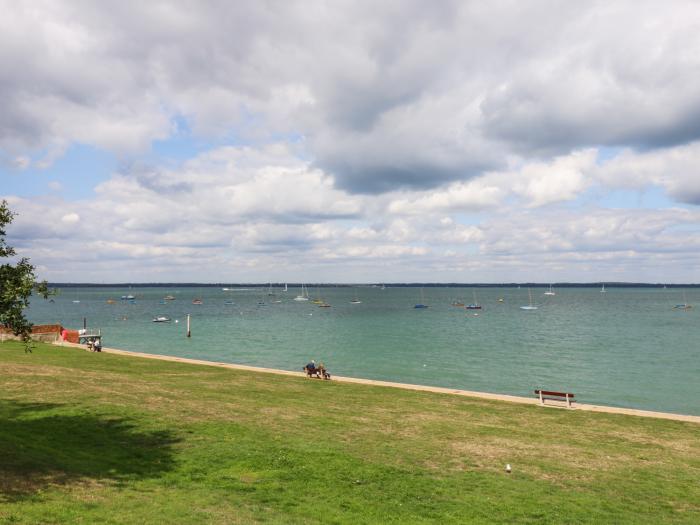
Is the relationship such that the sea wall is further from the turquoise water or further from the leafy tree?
the leafy tree

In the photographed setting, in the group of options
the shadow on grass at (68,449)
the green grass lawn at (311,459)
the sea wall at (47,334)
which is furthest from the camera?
the sea wall at (47,334)

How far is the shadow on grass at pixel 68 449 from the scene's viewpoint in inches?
554

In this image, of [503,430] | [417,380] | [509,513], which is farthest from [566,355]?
[509,513]

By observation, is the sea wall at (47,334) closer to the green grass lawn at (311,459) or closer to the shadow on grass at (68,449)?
the green grass lawn at (311,459)

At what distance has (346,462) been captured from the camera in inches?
703

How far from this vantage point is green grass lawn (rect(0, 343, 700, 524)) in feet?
44.9

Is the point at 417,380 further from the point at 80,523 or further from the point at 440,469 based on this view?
the point at 80,523

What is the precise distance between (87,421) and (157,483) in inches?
279

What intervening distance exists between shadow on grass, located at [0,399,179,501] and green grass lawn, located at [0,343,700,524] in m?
0.07

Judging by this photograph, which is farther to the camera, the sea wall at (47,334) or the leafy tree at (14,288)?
the sea wall at (47,334)

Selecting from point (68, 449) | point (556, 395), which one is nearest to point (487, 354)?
point (556, 395)

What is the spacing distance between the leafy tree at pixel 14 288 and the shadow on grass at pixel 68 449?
3.98 meters

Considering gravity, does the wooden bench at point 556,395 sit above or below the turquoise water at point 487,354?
above

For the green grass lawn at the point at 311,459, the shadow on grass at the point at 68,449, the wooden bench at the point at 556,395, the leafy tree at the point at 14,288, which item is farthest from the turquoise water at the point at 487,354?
the leafy tree at the point at 14,288
